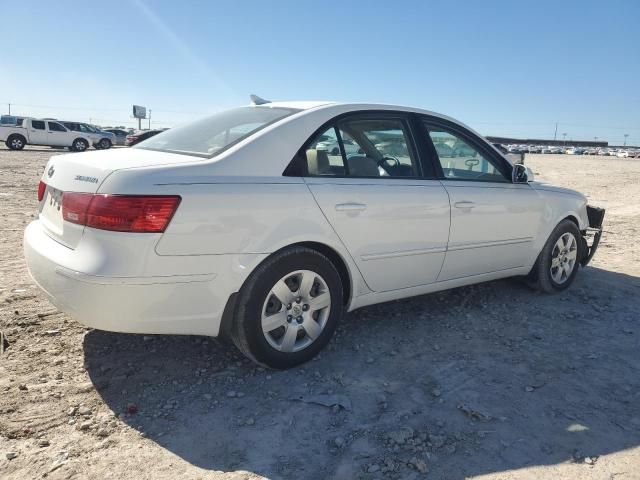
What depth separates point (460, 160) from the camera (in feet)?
13.4

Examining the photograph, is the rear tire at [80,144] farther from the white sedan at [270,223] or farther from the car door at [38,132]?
the white sedan at [270,223]

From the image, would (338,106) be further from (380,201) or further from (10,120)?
(10,120)

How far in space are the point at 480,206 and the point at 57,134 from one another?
2953 cm

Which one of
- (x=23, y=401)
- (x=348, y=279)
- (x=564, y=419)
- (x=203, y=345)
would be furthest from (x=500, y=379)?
(x=23, y=401)

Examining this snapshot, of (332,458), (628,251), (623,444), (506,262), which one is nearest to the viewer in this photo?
(332,458)

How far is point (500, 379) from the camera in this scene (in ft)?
10.3

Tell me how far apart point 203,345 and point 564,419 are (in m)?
2.22

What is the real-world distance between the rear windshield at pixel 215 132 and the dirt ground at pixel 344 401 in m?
1.31

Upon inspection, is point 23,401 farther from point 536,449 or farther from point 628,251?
point 628,251

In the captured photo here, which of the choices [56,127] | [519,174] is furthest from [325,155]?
[56,127]

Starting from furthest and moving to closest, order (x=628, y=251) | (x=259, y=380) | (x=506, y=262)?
(x=628, y=251), (x=506, y=262), (x=259, y=380)

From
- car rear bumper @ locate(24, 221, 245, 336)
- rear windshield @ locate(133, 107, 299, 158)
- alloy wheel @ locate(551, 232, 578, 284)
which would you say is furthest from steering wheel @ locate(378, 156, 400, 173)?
alloy wheel @ locate(551, 232, 578, 284)

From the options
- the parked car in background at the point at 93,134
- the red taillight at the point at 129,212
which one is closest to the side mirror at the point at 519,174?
the red taillight at the point at 129,212

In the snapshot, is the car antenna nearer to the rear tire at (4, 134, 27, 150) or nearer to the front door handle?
the front door handle
